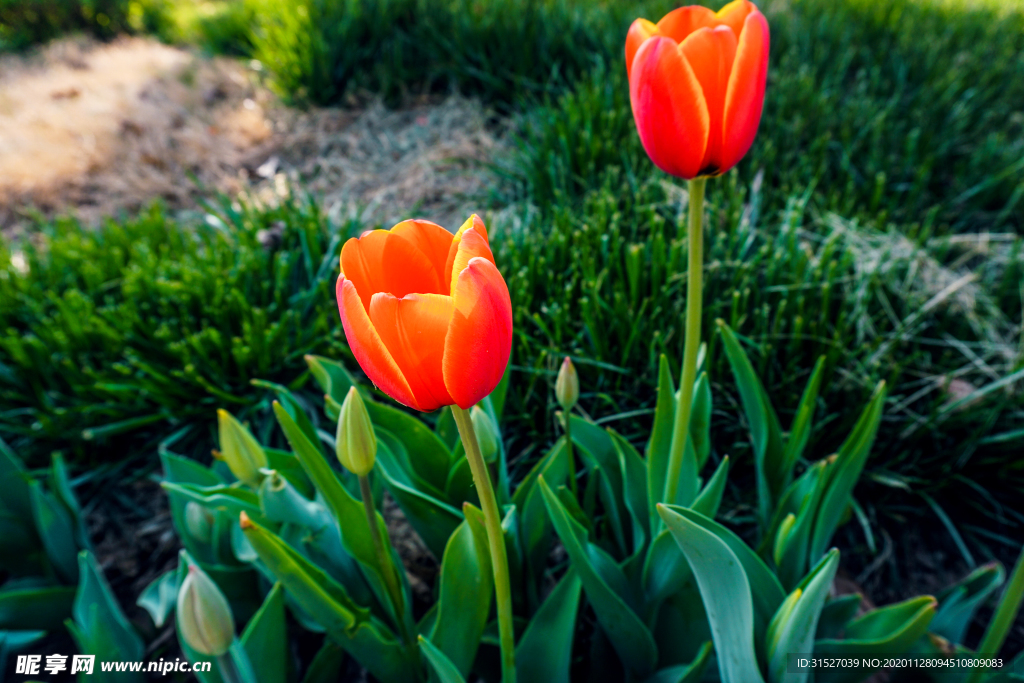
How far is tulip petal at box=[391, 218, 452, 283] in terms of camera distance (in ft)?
2.03

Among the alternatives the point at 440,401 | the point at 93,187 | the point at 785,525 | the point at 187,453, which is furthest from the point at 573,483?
the point at 93,187

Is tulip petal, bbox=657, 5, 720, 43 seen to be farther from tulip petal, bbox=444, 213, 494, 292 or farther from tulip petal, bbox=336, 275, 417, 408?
tulip petal, bbox=336, 275, 417, 408

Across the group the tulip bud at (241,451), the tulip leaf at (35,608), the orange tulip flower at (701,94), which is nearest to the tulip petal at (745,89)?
the orange tulip flower at (701,94)

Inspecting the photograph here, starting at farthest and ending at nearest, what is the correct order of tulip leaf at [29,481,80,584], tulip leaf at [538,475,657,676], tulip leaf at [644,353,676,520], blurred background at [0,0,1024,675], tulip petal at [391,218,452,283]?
1. blurred background at [0,0,1024,675]
2. tulip leaf at [29,481,80,584]
3. tulip leaf at [644,353,676,520]
4. tulip leaf at [538,475,657,676]
5. tulip petal at [391,218,452,283]

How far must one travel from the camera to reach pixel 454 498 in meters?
1.05

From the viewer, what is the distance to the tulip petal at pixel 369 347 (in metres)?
0.54

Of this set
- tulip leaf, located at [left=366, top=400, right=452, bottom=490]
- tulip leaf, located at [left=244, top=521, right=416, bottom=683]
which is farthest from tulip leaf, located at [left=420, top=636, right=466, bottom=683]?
tulip leaf, located at [left=366, top=400, right=452, bottom=490]

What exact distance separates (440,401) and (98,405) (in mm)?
1388

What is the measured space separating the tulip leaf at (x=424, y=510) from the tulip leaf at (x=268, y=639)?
0.21 meters

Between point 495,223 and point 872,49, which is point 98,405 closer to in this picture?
point 495,223

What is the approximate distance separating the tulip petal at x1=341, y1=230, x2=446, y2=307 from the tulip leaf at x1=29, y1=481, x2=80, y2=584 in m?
1.05

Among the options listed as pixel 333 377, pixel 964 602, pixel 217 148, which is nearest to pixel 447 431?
pixel 333 377

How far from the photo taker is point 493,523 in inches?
24.8

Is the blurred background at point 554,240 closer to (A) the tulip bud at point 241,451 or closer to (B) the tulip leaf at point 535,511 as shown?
(B) the tulip leaf at point 535,511
